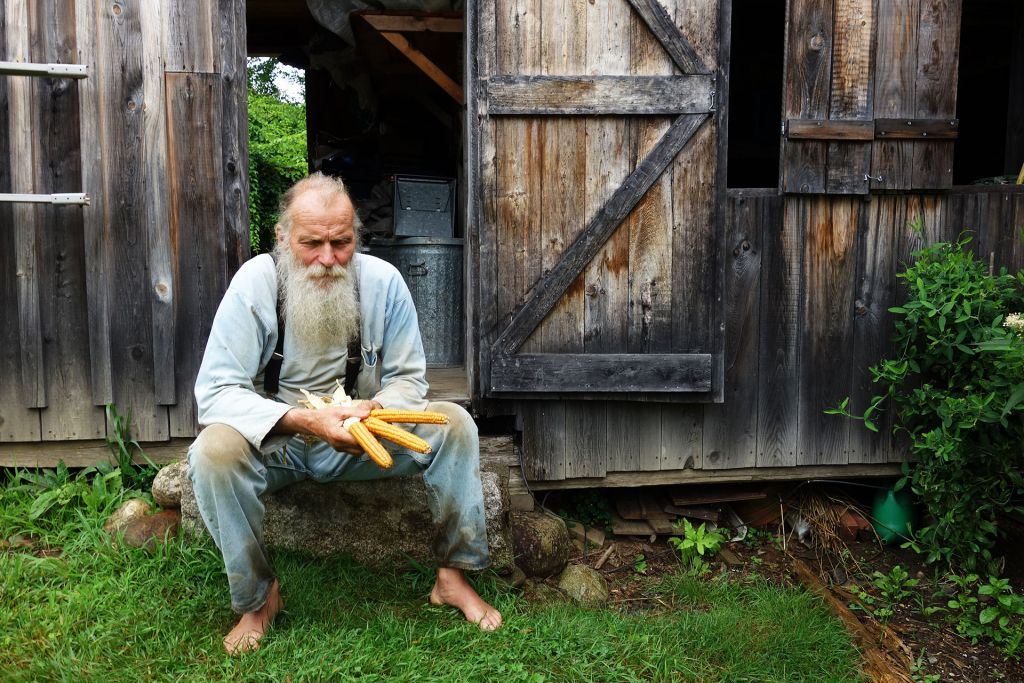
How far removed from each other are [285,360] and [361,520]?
81 centimetres

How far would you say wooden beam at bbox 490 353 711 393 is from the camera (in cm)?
417

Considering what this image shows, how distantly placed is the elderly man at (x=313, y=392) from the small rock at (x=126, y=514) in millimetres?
894

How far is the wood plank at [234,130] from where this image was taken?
398 cm

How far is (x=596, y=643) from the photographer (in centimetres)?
317

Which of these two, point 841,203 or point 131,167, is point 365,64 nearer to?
point 131,167

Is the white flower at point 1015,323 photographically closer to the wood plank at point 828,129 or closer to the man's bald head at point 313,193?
the wood plank at point 828,129

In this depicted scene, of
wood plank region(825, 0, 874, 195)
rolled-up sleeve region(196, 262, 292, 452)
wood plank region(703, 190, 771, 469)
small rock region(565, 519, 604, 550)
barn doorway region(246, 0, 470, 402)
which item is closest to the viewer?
rolled-up sleeve region(196, 262, 292, 452)

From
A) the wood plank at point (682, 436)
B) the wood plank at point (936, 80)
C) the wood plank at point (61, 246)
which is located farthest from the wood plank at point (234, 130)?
the wood plank at point (936, 80)

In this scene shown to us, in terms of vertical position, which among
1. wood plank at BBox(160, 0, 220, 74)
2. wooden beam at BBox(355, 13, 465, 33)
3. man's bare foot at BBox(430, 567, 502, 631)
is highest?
wooden beam at BBox(355, 13, 465, 33)

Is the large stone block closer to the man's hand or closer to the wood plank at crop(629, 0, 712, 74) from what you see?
the man's hand

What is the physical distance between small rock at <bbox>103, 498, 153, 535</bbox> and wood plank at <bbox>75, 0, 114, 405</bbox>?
0.53m

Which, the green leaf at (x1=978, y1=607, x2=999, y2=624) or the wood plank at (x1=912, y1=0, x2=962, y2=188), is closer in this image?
the green leaf at (x1=978, y1=607, x2=999, y2=624)

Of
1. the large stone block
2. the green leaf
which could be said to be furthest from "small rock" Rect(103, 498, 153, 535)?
the green leaf

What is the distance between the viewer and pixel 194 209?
404cm
